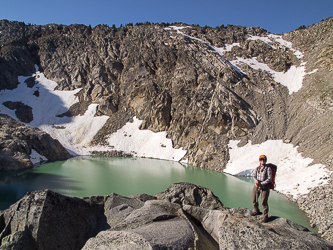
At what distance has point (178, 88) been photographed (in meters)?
58.1

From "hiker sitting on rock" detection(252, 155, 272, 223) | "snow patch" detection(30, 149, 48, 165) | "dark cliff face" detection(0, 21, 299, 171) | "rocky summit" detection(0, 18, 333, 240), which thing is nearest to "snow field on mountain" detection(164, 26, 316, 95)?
"rocky summit" detection(0, 18, 333, 240)

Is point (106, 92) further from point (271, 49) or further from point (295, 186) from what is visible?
point (295, 186)

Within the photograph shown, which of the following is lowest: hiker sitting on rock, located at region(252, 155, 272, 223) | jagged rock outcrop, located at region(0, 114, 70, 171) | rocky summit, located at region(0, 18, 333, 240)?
jagged rock outcrop, located at region(0, 114, 70, 171)

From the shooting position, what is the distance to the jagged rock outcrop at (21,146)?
1348 inches

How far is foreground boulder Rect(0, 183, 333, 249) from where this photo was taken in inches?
190

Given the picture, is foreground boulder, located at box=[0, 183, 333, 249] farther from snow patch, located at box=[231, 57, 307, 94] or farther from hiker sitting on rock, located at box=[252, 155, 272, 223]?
snow patch, located at box=[231, 57, 307, 94]

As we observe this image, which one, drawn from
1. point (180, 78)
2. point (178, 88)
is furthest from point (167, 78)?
point (178, 88)

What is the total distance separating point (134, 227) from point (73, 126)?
61.8 m

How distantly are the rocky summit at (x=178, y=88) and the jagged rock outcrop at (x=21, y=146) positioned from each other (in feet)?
0.66

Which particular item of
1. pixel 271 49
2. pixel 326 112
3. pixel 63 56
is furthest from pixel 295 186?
pixel 63 56

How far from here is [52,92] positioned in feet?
243

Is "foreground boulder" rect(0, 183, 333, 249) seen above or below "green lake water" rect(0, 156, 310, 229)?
above

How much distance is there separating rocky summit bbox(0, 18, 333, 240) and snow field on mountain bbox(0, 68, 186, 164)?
0.53 meters

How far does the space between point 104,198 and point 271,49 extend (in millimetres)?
69693
